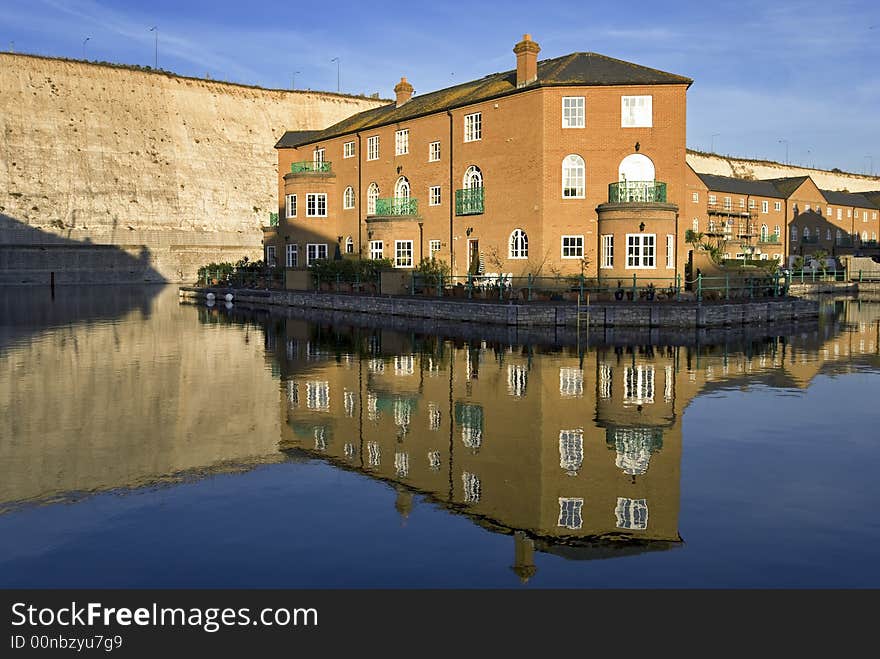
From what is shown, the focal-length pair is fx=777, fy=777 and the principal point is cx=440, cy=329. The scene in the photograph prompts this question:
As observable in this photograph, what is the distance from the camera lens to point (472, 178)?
3988 cm

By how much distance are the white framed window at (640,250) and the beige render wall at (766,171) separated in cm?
8621

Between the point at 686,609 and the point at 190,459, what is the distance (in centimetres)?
671

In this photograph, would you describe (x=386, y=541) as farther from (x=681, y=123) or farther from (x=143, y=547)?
(x=681, y=123)

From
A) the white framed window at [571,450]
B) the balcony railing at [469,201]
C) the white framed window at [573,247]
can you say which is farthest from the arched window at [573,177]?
the white framed window at [571,450]

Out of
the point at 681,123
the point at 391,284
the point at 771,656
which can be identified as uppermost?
the point at 681,123

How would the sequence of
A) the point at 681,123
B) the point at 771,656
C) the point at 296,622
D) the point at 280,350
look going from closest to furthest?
1. the point at 771,656
2. the point at 296,622
3. the point at 280,350
4. the point at 681,123

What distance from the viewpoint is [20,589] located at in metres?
5.95

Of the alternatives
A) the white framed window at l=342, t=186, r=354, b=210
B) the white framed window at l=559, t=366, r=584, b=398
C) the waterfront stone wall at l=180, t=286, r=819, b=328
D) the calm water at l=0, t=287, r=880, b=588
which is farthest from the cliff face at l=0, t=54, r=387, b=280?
the white framed window at l=559, t=366, r=584, b=398

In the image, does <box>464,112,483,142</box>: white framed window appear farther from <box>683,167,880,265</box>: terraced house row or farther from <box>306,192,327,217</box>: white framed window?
<box>683,167,880,265</box>: terraced house row

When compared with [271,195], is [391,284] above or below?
below

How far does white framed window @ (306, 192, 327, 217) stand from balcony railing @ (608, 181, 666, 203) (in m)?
22.0

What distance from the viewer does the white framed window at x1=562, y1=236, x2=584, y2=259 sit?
3509cm

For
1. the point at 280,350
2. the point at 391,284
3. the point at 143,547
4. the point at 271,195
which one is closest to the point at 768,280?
the point at 391,284

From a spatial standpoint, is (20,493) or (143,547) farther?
(20,493)
